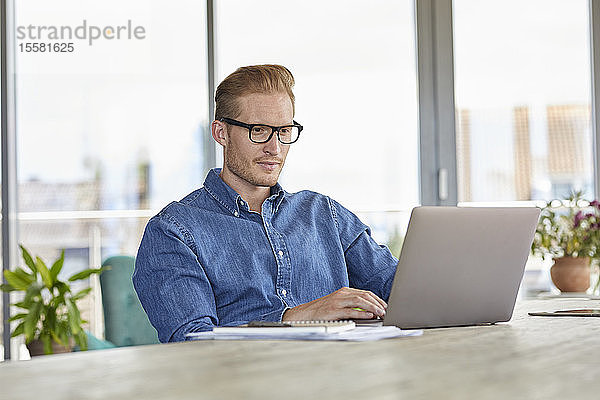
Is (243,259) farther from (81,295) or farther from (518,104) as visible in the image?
(518,104)

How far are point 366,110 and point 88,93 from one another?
143cm

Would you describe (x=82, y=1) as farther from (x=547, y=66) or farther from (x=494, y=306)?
(x=494, y=306)

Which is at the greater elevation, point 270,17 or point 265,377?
point 270,17

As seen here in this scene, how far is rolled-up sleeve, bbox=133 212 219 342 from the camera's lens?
176 centimetres

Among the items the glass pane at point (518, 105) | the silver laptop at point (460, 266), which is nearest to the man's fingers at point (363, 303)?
the silver laptop at point (460, 266)

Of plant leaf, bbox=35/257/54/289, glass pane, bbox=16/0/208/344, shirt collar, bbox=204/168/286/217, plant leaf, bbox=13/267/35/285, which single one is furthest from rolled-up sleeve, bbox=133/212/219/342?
glass pane, bbox=16/0/208/344

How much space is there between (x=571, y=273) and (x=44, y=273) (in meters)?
2.25

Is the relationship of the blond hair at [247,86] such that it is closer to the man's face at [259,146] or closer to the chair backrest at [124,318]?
the man's face at [259,146]

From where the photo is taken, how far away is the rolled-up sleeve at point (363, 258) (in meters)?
2.25

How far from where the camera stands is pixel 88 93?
Answer: 427 cm

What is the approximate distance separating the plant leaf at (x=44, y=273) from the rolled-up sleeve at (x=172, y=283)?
1959mm

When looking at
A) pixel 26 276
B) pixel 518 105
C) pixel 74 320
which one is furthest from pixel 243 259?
pixel 518 105

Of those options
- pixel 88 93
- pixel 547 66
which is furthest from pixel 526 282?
pixel 88 93

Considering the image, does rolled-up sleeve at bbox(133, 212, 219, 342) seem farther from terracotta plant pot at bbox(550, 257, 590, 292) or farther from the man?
terracotta plant pot at bbox(550, 257, 590, 292)
